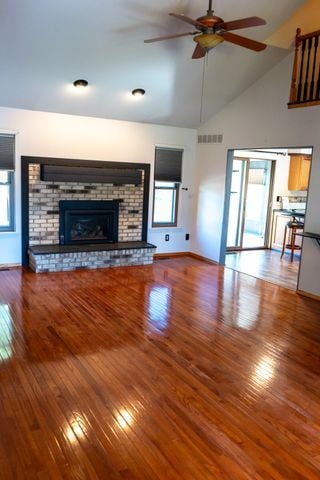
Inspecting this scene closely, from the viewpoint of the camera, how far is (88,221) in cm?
689

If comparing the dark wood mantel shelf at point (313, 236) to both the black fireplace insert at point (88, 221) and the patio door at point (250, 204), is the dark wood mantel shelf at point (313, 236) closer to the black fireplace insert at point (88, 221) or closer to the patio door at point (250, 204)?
the black fireplace insert at point (88, 221)

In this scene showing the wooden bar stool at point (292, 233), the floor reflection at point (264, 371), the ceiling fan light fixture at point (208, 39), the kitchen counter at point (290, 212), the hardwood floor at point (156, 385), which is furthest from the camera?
the kitchen counter at point (290, 212)

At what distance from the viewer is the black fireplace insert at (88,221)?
6.63 metres

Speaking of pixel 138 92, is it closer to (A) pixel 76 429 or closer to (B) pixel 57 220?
(B) pixel 57 220

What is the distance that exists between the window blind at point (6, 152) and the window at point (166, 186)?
8.21ft

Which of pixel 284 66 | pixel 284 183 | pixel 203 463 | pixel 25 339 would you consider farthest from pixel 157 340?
pixel 284 183

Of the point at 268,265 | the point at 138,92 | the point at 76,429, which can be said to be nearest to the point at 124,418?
the point at 76,429

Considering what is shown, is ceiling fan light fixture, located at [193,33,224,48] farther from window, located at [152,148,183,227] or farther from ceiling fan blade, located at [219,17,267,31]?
window, located at [152,148,183,227]

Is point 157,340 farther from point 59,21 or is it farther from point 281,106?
point 281,106

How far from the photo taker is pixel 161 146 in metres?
7.32

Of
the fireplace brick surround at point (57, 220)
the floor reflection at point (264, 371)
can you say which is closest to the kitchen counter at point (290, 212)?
the fireplace brick surround at point (57, 220)

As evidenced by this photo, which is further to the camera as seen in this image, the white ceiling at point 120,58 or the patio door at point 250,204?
the patio door at point 250,204

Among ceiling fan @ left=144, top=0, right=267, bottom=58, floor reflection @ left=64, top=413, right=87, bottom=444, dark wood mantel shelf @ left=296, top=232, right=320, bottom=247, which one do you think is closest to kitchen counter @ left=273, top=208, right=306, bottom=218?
dark wood mantel shelf @ left=296, top=232, right=320, bottom=247

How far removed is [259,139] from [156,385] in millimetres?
4484
